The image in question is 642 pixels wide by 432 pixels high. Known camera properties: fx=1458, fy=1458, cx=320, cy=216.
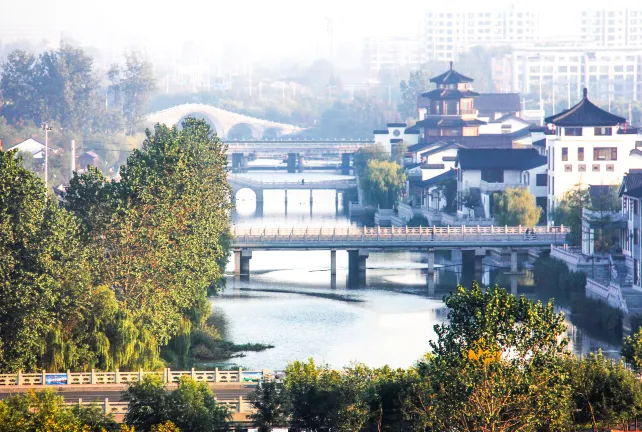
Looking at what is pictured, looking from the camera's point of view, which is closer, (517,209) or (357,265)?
(357,265)

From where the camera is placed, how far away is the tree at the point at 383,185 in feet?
334

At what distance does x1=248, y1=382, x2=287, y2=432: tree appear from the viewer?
34875mm

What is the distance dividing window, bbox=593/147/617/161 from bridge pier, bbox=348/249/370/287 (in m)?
15.3

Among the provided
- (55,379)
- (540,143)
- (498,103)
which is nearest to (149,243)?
(55,379)

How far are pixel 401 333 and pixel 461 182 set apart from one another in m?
34.7

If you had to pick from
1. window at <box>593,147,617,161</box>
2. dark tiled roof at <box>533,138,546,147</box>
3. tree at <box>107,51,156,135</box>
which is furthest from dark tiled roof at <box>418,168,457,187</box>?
tree at <box>107,51,156,135</box>

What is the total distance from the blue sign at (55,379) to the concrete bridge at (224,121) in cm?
12568

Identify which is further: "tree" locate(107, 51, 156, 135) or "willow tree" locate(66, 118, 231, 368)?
"tree" locate(107, 51, 156, 135)

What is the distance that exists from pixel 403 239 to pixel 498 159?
16471mm

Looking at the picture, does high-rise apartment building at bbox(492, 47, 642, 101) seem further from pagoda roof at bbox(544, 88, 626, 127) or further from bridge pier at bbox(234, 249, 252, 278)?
bridge pier at bbox(234, 249, 252, 278)

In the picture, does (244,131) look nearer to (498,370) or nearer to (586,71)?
(586,71)

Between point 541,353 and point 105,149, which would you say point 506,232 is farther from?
point 105,149

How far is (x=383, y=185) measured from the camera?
4021 inches

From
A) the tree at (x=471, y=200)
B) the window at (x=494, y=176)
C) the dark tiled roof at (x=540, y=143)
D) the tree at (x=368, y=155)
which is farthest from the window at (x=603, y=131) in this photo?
the tree at (x=368, y=155)
